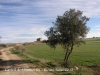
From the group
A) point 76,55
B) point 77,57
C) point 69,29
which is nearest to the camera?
point 69,29

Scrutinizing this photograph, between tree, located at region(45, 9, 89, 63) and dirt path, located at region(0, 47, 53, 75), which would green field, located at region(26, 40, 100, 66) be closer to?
tree, located at region(45, 9, 89, 63)

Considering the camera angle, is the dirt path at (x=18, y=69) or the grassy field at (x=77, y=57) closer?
the dirt path at (x=18, y=69)

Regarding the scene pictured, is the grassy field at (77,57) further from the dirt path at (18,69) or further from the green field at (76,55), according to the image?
the dirt path at (18,69)

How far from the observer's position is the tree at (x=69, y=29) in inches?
1244

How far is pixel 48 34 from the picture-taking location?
33.8 metres

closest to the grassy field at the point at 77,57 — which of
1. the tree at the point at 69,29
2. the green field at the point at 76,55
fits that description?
the green field at the point at 76,55

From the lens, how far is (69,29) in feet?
104

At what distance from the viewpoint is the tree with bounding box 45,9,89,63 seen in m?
31.6

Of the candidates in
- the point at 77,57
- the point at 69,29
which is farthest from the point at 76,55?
the point at 69,29

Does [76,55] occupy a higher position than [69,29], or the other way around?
[69,29]

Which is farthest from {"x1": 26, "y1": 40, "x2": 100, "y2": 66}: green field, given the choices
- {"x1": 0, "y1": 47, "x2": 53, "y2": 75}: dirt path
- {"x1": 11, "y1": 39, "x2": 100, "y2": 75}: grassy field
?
{"x1": 0, "y1": 47, "x2": 53, "y2": 75}: dirt path

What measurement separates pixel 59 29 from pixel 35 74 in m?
14.7

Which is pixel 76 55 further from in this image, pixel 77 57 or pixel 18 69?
pixel 18 69

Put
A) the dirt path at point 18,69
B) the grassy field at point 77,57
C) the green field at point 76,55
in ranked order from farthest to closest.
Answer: the green field at point 76,55
the grassy field at point 77,57
the dirt path at point 18,69
